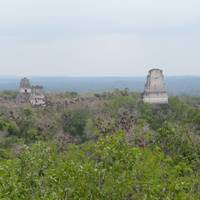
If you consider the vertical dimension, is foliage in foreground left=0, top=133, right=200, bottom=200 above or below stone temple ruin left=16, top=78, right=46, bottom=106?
above

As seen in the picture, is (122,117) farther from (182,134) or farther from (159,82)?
(182,134)

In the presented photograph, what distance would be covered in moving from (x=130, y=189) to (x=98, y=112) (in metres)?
39.3

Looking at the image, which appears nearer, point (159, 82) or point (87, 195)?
point (87, 195)

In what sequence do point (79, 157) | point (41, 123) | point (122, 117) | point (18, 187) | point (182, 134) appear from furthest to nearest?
1. point (41, 123)
2. point (122, 117)
3. point (182, 134)
4. point (79, 157)
5. point (18, 187)

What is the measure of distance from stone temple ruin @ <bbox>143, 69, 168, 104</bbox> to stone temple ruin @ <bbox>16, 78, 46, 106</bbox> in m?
10.7

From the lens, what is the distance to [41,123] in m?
47.2

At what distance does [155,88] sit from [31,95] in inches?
541

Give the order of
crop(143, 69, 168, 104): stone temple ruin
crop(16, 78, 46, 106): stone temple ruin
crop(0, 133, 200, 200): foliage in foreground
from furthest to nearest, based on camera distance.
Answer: crop(16, 78, 46, 106): stone temple ruin < crop(143, 69, 168, 104): stone temple ruin < crop(0, 133, 200, 200): foliage in foreground

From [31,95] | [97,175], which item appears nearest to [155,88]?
[31,95]

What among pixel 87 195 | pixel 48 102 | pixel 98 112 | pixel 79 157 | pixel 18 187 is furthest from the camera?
pixel 48 102

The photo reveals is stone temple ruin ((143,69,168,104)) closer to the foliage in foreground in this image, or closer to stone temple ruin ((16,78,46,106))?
stone temple ruin ((16,78,46,106))

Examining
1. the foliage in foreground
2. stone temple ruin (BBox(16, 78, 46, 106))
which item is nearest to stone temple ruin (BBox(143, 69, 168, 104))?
stone temple ruin (BBox(16, 78, 46, 106))

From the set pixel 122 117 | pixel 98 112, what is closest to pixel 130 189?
pixel 122 117

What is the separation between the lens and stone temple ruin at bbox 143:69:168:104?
51.9 metres
